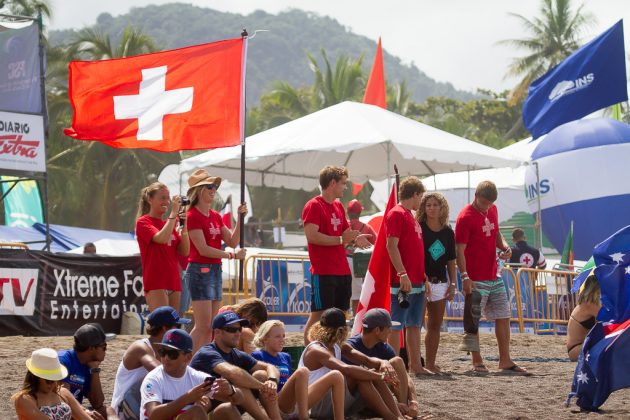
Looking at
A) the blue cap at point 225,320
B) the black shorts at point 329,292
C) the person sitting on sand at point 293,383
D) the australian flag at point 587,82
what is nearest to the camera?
the blue cap at point 225,320

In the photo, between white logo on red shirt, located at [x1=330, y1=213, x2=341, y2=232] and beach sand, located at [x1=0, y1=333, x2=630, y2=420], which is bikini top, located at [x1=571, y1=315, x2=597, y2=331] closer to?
beach sand, located at [x1=0, y1=333, x2=630, y2=420]

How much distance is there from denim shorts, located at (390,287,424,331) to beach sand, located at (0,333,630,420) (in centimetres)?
53

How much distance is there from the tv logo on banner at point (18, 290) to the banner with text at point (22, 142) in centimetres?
447

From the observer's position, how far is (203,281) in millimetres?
8836

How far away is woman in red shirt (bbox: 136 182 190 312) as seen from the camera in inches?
344

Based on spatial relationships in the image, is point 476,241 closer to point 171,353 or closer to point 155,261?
point 155,261

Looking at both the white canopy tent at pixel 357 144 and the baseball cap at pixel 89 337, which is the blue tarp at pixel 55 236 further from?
the baseball cap at pixel 89 337

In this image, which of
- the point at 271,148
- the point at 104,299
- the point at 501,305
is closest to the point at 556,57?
the point at 271,148

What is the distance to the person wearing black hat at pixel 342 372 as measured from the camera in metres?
→ 7.50

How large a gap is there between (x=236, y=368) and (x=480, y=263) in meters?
4.14

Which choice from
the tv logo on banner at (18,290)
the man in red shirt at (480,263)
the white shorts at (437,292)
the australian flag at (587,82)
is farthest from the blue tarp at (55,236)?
the white shorts at (437,292)

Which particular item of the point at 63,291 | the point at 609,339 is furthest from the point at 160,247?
the point at 63,291

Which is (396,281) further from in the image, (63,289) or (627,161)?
(627,161)

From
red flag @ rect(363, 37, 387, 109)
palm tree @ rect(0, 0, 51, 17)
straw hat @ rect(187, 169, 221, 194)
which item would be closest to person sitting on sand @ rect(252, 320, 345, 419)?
straw hat @ rect(187, 169, 221, 194)
